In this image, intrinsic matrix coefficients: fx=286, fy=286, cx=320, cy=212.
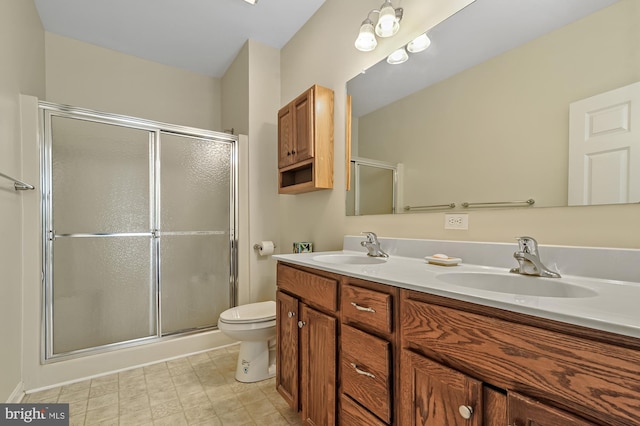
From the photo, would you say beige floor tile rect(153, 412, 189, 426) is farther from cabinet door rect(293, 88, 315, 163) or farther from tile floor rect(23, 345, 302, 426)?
cabinet door rect(293, 88, 315, 163)

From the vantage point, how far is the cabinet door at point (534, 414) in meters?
0.55

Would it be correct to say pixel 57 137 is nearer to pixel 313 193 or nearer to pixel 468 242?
pixel 313 193

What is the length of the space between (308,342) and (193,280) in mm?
1513

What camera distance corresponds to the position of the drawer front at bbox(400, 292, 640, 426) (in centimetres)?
50

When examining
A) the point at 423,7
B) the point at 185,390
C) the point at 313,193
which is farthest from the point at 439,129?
the point at 185,390

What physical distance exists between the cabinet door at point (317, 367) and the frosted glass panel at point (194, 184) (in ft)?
4.89

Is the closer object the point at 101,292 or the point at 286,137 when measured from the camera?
the point at 101,292

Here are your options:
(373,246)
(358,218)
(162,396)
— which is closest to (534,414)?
(373,246)

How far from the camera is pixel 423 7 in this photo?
1458 mm

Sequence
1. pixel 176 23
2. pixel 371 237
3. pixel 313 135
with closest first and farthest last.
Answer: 1. pixel 371 237
2. pixel 313 135
3. pixel 176 23

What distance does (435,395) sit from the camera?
0.79m

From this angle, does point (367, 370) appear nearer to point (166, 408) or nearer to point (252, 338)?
point (252, 338)

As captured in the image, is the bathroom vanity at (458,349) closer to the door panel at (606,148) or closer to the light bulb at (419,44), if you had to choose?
the door panel at (606,148)

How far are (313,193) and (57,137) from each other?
1816mm
